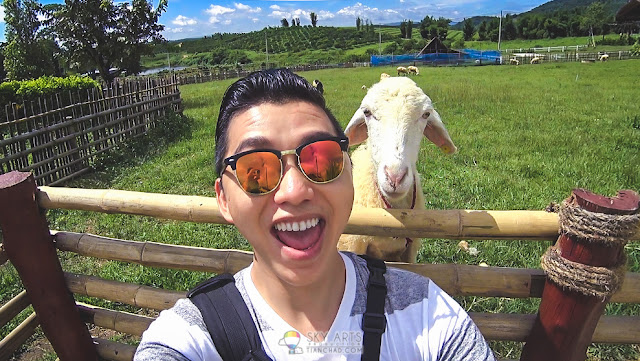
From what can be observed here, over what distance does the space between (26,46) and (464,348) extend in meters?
47.2

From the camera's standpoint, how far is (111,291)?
9.75ft

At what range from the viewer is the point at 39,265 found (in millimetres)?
2635

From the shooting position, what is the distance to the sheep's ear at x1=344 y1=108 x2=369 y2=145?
3.39 meters

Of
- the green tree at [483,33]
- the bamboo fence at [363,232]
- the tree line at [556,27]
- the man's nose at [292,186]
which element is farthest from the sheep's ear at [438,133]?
the green tree at [483,33]

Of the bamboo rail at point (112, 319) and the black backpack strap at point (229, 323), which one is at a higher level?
the black backpack strap at point (229, 323)

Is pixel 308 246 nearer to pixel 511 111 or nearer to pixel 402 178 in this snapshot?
pixel 402 178

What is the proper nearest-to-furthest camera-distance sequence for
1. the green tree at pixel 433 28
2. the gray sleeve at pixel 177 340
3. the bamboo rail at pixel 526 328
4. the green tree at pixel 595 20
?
the gray sleeve at pixel 177 340
the bamboo rail at pixel 526 328
the green tree at pixel 595 20
the green tree at pixel 433 28

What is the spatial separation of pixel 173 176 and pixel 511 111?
10063 millimetres

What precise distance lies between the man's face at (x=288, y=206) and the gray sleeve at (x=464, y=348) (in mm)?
520

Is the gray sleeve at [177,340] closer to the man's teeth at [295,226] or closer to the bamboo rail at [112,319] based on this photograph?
the man's teeth at [295,226]

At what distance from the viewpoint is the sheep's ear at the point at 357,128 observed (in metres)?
3.39

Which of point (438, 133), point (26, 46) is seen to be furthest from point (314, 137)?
point (26, 46)

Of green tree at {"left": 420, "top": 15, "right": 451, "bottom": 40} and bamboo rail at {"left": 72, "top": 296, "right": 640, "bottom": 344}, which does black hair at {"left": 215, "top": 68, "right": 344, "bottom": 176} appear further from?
green tree at {"left": 420, "top": 15, "right": 451, "bottom": 40}

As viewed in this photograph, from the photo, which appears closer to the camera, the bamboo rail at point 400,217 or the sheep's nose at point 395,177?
the bamboo rail at point 400,217
